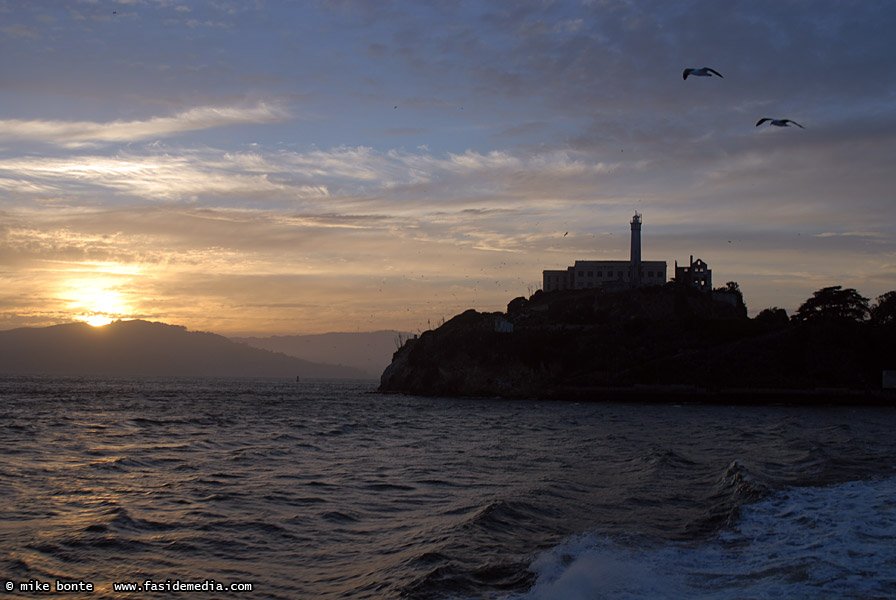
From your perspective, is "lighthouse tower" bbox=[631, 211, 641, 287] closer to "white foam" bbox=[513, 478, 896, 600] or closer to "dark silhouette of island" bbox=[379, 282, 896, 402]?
"dark silhouette of island" bbox=[379, 282, 896, 402]

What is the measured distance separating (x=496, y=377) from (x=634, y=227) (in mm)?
51147

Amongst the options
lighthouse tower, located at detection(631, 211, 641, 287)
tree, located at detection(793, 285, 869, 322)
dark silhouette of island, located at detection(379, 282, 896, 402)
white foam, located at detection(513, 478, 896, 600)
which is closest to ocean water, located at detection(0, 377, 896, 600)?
white foam, located at detection(513, 478, 896, 600)

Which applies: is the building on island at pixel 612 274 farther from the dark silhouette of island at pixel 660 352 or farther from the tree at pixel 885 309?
the tree at pixel 885 309

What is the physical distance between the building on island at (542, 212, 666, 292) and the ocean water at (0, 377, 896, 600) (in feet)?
345

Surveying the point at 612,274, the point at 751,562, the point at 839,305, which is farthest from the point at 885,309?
the point at 751,562

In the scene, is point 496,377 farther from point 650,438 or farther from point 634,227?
point 650,438

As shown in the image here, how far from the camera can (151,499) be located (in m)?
19.9

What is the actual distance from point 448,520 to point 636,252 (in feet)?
419

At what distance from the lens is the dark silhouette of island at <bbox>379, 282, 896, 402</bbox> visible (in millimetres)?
92188

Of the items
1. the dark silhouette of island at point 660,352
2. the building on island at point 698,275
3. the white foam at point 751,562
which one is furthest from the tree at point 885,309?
the white foam at point 751,562

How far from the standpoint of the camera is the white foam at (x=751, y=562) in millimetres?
11898

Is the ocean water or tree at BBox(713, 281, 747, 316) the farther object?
tree at BBox(713, 281, 747, 316)

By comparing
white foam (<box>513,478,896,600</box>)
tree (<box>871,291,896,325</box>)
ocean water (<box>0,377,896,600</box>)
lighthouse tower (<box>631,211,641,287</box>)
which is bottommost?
ocean water (<box>0,377,896,600</box>)

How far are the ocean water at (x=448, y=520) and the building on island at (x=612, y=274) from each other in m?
105
